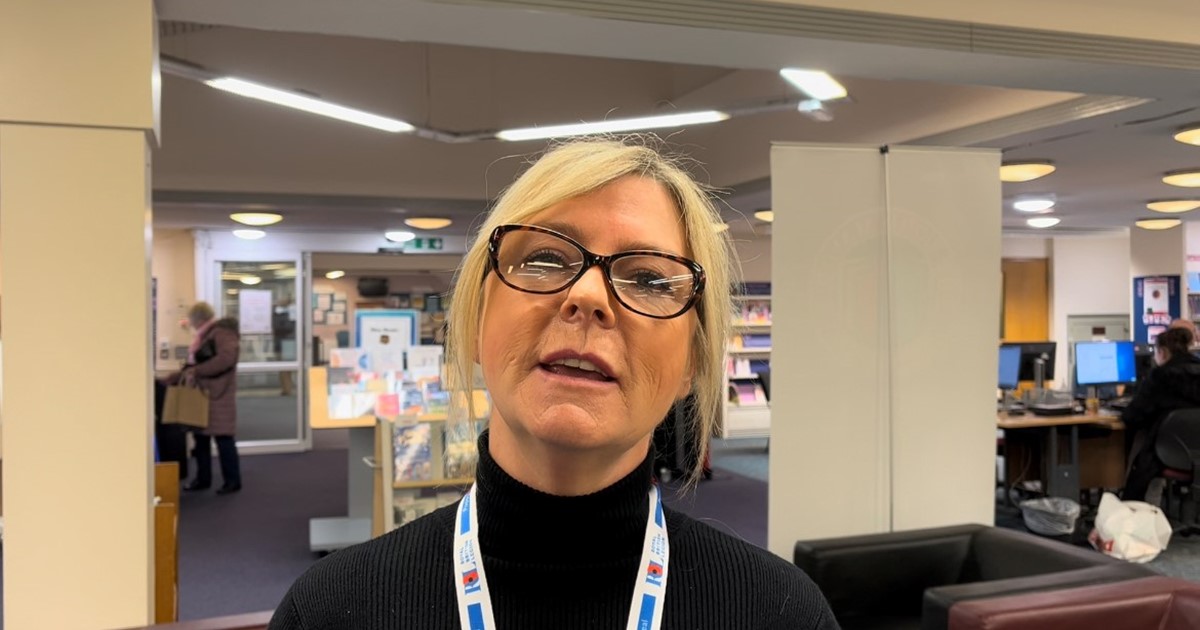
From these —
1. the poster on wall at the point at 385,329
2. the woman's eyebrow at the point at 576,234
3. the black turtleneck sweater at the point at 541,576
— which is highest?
the woman's eyebrow at the point at 576,234

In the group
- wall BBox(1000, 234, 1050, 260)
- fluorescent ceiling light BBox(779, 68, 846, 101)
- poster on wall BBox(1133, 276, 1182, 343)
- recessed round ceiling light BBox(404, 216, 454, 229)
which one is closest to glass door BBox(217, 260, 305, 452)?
recessed round ceiling light BBox(404, 216, 454, 229)

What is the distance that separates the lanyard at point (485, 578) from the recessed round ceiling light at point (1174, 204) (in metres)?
10.4

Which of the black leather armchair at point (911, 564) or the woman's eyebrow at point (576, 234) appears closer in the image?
the woman's eyebrow at point (576, 234)

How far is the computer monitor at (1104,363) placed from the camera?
768cm

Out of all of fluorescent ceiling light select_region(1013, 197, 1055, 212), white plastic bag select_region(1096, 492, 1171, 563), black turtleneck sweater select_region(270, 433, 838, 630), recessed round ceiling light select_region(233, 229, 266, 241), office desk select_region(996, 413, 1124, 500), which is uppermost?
fluorescent ceiling light select_region(1013, 197, 1055, 212)

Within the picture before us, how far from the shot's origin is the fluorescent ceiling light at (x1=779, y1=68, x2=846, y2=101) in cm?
457

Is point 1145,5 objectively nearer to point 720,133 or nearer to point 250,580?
point 720,133

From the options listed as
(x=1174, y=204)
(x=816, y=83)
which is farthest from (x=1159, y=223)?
(x=816, y=83)

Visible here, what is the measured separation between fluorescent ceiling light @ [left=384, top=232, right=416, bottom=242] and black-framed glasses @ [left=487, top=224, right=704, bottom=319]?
10.3 meters

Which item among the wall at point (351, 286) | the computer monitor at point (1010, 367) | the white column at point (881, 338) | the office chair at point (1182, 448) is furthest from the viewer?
the wall at point (351, 286)

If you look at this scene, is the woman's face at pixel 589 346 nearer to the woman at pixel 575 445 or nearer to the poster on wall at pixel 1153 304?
the woman at pixel 575 445

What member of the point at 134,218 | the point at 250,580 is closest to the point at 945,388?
the point at 134,218

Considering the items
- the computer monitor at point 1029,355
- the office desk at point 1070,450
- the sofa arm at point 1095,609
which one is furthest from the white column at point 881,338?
the computer monitor at point 1029,355

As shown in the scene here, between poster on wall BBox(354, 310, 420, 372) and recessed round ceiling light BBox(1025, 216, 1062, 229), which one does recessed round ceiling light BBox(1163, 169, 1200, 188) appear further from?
poster on wall BBox(354, 310, 420, 372)
